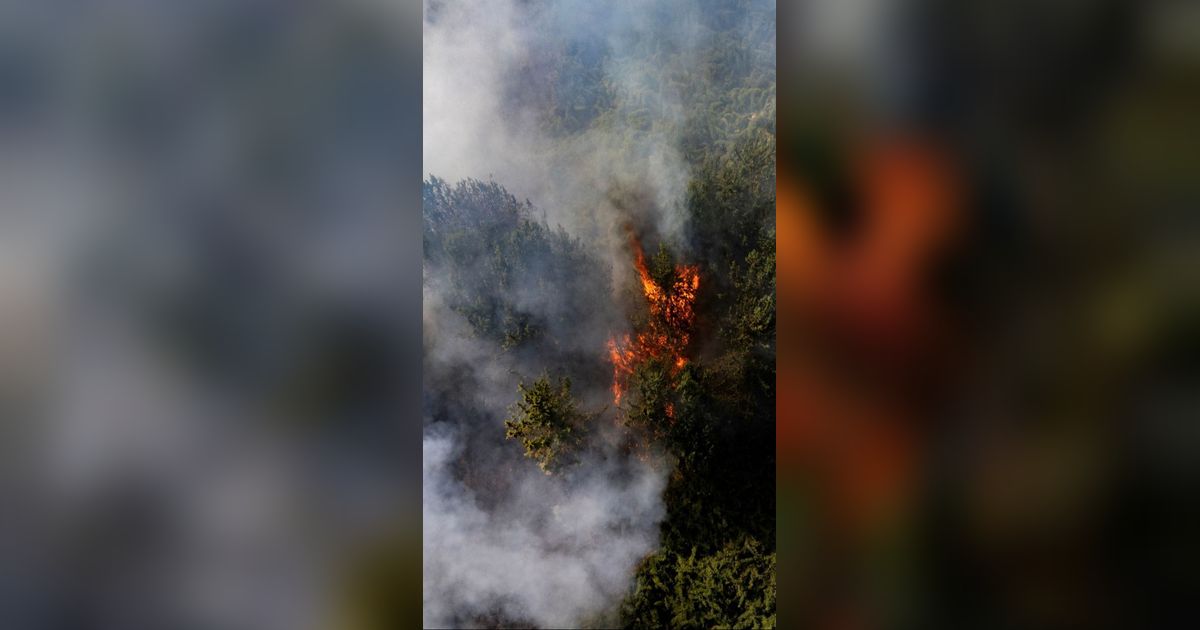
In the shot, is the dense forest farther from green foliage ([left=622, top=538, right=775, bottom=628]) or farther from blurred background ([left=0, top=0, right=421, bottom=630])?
blurred background ([left=0, top=0, right=421, bottom=630])

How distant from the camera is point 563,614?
194cm

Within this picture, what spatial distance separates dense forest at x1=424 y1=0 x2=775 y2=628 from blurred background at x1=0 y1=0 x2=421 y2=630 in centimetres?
79

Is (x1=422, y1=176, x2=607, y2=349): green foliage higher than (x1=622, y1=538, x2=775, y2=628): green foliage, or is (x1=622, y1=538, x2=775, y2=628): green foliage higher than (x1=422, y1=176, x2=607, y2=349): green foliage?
(x1=422, y1=176, x2=607, y2=349): green foliage

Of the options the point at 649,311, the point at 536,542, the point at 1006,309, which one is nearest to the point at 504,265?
the point at 649,311

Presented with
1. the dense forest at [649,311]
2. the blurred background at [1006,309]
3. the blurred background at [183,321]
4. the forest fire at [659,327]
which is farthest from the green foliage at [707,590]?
the blurred background at [183,321]

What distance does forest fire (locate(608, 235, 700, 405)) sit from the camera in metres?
1.97

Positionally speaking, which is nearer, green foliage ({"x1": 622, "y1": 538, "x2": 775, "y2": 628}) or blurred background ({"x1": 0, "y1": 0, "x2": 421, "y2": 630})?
blurred background ({"x1": 0, "y1": 0, "x2": 421, "y2": 630})

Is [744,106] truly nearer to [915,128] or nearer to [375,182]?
[915,128]

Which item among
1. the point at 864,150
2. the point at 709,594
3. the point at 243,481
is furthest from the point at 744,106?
the point at 243,481

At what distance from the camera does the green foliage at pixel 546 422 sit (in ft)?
6.34

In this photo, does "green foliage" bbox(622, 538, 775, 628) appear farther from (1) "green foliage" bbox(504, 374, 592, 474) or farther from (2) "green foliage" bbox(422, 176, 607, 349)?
(2) "green foliage" bbox(422, 176, 607, 349)

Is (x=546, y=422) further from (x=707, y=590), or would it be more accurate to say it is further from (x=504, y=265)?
(x=707, y=590)

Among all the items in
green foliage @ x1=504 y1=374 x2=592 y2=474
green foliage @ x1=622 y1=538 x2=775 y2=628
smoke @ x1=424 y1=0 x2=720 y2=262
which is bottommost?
green foliage @ x1=622 y1=538 x2=775 y2=628

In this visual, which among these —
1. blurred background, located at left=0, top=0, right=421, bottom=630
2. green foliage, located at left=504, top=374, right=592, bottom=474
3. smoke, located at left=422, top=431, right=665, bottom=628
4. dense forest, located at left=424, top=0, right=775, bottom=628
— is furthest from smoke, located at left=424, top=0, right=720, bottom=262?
blurred background, located at left=0, top=0, right=421, bottom=630
